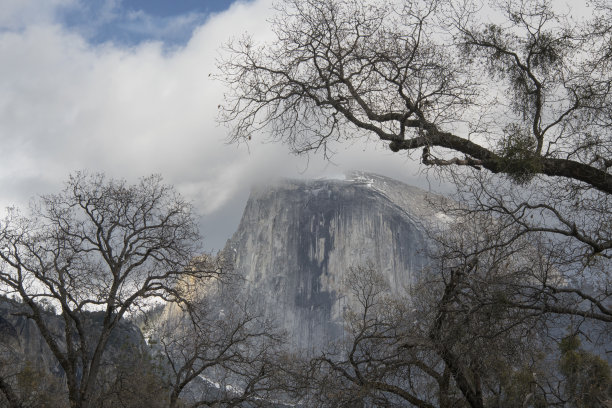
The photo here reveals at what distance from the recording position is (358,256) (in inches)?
6427

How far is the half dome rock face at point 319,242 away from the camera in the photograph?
513 ft

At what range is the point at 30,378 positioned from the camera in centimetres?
2322

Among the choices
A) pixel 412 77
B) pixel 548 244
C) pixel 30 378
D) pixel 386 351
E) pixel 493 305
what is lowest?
pixel 30 378

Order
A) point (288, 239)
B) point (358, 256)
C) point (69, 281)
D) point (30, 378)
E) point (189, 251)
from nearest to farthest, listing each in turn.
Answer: point (69, 281) < point (189, 251) < point (30, 378) < point (358, 256) < point (288, 239)

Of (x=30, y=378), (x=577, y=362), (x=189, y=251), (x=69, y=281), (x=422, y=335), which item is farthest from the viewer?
(x=30, y=378)

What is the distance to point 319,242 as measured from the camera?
174000 mm

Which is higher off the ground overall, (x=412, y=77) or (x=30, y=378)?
(x=412, y=77)

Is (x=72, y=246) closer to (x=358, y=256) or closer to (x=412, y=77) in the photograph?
(x=412, y=77)

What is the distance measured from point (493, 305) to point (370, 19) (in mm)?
4309

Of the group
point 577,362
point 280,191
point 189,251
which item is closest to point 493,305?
point 189,251

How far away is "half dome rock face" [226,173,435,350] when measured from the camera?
15650 centimetres

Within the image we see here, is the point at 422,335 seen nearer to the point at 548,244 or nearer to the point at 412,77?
the point at 548,244

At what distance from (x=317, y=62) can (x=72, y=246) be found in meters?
10.7

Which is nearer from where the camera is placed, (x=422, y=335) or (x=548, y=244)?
(x=548, y=244)
